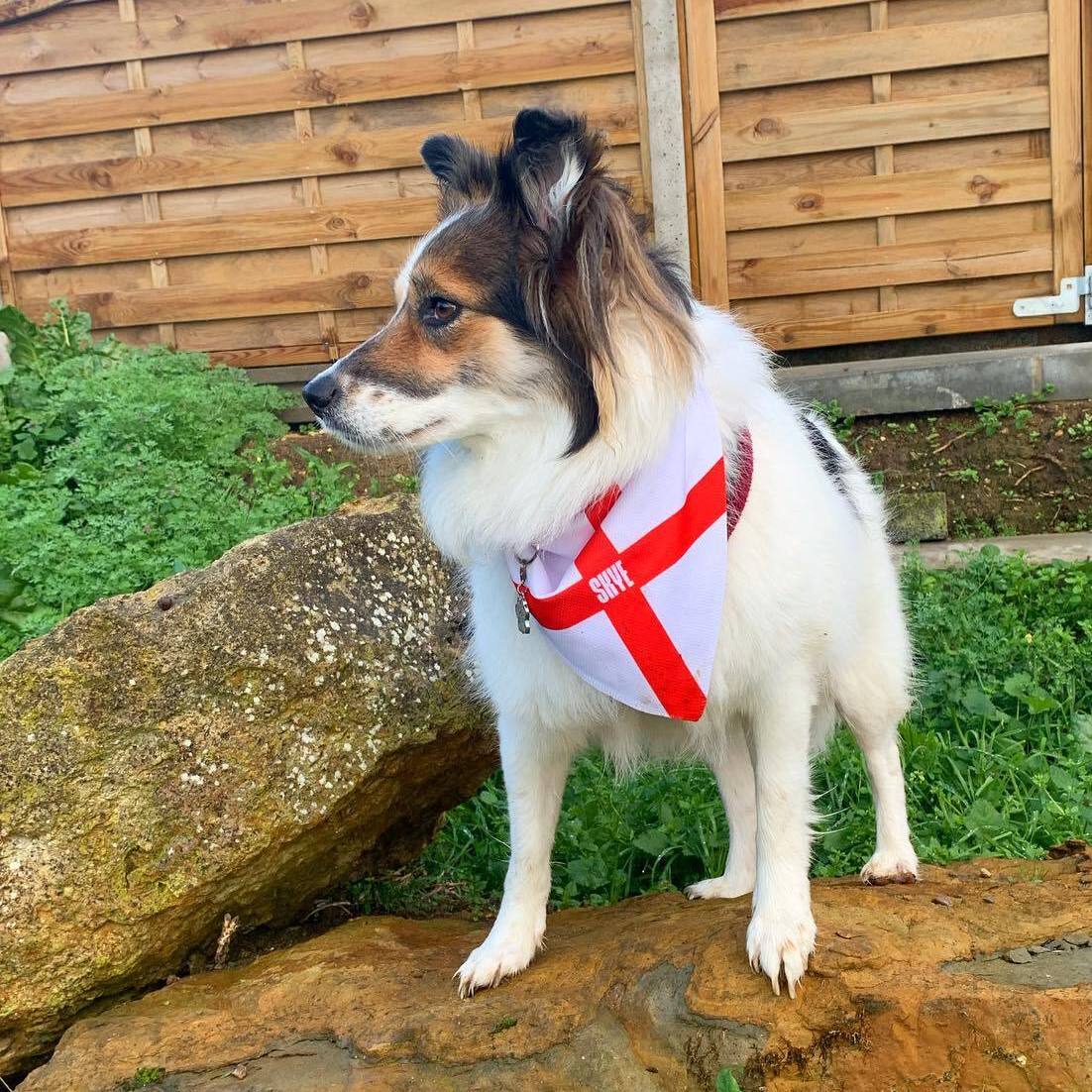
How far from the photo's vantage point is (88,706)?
2570mm

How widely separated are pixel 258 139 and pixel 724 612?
17.2 feet

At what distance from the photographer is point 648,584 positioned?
2.38 meters

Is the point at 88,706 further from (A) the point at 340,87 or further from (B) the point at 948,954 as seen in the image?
(A) the point at 340,87

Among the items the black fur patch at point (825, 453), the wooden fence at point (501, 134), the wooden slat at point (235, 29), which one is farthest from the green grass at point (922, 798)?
the wooden slat at point (235, 29)

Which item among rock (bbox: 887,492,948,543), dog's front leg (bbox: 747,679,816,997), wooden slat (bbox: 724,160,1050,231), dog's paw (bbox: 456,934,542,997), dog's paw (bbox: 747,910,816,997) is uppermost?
wooden slat (bbox: 724,160,1050,231)

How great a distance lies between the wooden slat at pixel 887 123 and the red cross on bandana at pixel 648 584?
4135 millimetres

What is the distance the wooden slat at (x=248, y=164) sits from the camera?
20.1ft

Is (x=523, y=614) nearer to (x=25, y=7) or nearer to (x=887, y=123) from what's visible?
(x=887, y=123)

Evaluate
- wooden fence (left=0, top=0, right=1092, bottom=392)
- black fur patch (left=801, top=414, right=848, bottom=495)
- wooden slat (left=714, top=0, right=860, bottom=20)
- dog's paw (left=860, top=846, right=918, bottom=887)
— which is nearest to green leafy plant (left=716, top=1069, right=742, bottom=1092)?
dog's paw (left=860, top=846, right=918, bottom=887)

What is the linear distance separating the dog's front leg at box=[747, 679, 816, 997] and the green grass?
0.53 metres

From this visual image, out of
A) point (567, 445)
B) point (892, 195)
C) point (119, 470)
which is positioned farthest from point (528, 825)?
point (892, 195)

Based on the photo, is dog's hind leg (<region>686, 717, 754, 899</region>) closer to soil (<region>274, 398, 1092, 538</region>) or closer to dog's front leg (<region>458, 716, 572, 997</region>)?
dog's front leg (<region>458, 716, 572, 997</region>)

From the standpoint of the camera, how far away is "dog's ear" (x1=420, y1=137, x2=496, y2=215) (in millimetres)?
2549

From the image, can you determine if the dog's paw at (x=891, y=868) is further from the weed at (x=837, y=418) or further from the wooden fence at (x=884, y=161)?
the wooden fence at (x=884, y=161)
